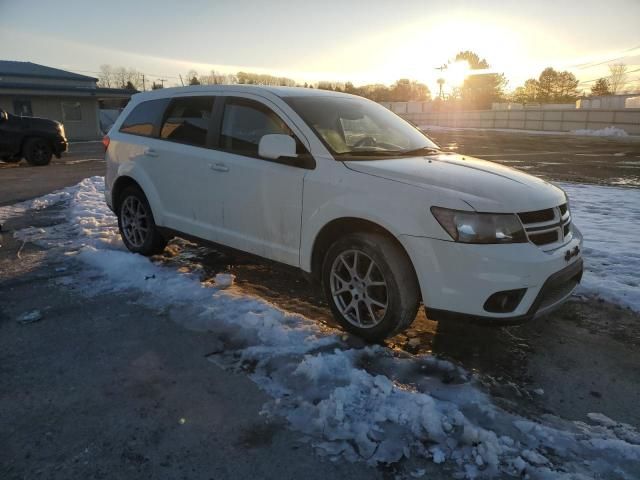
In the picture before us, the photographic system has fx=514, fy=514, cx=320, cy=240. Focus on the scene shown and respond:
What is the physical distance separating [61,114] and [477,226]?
115 ft

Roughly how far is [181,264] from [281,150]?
220 centimetres

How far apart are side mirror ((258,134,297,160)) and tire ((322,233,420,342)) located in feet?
2.51

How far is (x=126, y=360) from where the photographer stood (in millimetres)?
3385

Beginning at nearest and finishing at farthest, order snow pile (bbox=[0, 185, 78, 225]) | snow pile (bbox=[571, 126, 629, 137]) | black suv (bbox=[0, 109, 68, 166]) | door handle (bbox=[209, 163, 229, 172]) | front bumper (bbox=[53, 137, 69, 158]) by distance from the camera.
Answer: door handle (bbox=[209, 163, 229, 172]), snow pile (bbox=[0, 185, 78, 225]), black suv (bbox=[0, 109, 68, 166]), front bumper (bbox=[53, 137, 69, 158]), snow pile (bbox=[571, 126, 629, 137])

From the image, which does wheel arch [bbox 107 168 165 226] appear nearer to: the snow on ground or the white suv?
the white suv

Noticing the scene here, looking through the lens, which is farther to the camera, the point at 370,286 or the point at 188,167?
the point at 188,167

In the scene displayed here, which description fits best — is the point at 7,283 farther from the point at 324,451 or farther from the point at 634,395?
the point at 634,395

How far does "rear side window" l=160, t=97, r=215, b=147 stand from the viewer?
4.75 meters

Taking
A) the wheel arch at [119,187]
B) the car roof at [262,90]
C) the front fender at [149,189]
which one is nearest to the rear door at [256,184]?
the car roof at [262,90]

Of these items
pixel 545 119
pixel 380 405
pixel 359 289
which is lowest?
pixel 380 405

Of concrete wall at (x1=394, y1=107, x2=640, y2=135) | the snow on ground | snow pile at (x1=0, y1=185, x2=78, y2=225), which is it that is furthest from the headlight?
concrete wall at (x1=394, y1=107, x2=640, y2=135)

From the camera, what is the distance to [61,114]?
32.6 meters

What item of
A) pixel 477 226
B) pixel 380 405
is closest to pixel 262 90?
pixel 477 226

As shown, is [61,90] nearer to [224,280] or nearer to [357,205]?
[224,280]
